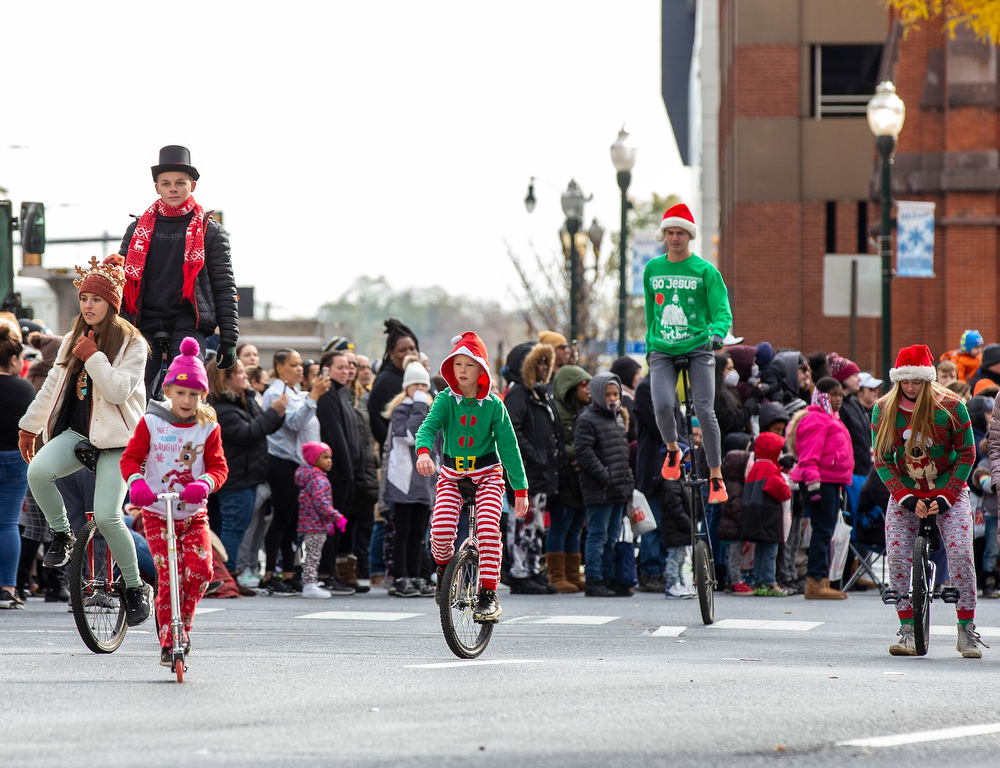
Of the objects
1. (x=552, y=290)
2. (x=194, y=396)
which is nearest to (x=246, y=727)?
(x=194, y=396)

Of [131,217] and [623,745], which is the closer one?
[623,745]

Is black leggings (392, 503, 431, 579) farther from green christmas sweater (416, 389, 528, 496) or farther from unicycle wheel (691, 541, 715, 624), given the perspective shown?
green christmas sweater (416, 389, 528, 496)

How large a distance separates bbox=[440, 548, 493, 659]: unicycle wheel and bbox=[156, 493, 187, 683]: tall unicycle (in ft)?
5.19

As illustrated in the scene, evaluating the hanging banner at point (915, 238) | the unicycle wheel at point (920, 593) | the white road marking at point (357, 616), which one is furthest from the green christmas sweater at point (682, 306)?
the hanging banner at point (915, 238)

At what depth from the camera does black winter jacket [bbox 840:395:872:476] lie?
15.3m

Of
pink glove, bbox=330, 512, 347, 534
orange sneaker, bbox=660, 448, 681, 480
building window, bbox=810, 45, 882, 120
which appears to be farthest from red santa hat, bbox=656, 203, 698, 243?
building window, bbox=810, 45, 882, 120

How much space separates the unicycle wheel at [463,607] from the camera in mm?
8586

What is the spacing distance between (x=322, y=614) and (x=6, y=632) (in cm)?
271

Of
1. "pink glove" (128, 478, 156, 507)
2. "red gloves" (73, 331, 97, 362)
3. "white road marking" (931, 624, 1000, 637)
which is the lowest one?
"white road marking" (931, 624, 1000, 637)

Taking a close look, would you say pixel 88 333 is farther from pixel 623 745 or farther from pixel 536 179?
pixel 536 179

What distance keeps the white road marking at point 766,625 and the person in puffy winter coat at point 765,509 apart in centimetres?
228

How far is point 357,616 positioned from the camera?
11938 millimetres

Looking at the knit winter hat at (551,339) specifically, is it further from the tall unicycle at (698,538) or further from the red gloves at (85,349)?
the red gloves at (85,349)

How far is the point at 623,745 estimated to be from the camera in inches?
233
